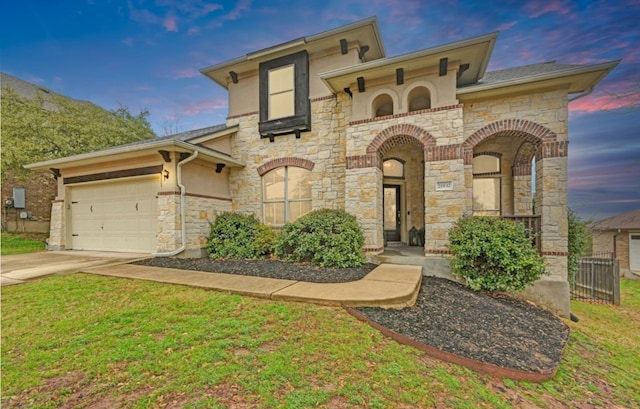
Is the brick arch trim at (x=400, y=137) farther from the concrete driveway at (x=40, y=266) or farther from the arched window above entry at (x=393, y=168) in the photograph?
the concrete driveway at (x=40, y=266)

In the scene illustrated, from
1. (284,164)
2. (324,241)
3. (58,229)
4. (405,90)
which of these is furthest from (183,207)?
(405,90)

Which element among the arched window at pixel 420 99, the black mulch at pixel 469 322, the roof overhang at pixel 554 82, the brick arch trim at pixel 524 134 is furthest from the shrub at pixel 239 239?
the roof overhang at pixel 554 82

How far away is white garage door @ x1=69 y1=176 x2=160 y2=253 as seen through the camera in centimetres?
784

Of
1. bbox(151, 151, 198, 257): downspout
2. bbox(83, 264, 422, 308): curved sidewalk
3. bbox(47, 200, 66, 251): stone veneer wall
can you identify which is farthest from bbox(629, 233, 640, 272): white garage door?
bbox(47, 200, 66, 251): stone veneer wall

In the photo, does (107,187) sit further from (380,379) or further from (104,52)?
(380,379)

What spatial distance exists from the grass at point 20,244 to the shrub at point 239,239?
7033mm

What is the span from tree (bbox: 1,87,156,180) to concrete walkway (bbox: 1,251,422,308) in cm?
630

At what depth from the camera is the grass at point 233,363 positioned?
6.54 ft

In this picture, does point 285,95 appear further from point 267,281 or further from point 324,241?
point 267,281

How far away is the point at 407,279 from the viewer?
15.6 feet

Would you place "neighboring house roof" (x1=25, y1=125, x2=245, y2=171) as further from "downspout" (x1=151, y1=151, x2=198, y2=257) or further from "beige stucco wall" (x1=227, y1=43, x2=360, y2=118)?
"beige stucco wall" (x1=227, y1=43, x2=360, y2=118)

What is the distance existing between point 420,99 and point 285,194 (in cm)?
502

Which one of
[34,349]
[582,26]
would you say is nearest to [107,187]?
[34,349]

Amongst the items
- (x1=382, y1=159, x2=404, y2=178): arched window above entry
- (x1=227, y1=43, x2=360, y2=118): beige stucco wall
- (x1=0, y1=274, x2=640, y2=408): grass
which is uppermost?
(x1=227, y1=43, x2=360, y2=118): beige stucco wall
